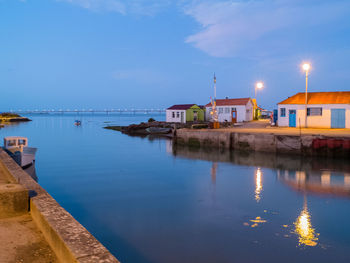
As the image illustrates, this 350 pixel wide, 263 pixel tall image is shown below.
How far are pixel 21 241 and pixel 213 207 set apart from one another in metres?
8.16

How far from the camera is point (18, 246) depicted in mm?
4742

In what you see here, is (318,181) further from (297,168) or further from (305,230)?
(305,230)

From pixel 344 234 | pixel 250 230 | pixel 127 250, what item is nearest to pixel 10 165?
pixel 127 250

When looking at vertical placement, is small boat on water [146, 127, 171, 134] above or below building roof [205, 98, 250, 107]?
below

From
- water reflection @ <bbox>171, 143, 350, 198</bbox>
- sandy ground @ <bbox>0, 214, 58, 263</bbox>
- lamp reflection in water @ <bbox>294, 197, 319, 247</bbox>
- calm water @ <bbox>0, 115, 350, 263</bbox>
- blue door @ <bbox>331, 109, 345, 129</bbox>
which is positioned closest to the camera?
sandy ground @ <bbox>0, 214, 58, 263</bbox>

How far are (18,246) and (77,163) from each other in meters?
19.3

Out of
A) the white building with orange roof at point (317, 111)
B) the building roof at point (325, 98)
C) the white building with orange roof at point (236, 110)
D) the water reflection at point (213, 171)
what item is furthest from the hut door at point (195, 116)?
the water reflection at point (213, 171)

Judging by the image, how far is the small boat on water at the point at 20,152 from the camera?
54.4 ft

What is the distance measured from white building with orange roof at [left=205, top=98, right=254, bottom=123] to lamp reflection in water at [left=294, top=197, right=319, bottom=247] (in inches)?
1325

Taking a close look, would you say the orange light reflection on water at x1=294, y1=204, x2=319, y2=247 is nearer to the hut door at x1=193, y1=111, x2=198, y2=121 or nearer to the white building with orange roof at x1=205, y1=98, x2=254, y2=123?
the white building with orange roof at x1=205, y1=98, x2=254, y2=123

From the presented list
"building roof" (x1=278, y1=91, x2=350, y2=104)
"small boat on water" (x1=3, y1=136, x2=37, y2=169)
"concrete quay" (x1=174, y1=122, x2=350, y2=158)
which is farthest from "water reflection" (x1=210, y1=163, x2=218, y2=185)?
"building roof" (x1=278, y1=91, x2=350, y2=104)

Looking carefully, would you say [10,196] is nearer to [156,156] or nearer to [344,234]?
[344,234]

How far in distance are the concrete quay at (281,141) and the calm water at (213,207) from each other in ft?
2.90

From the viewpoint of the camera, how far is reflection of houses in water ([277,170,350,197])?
14375 mm
